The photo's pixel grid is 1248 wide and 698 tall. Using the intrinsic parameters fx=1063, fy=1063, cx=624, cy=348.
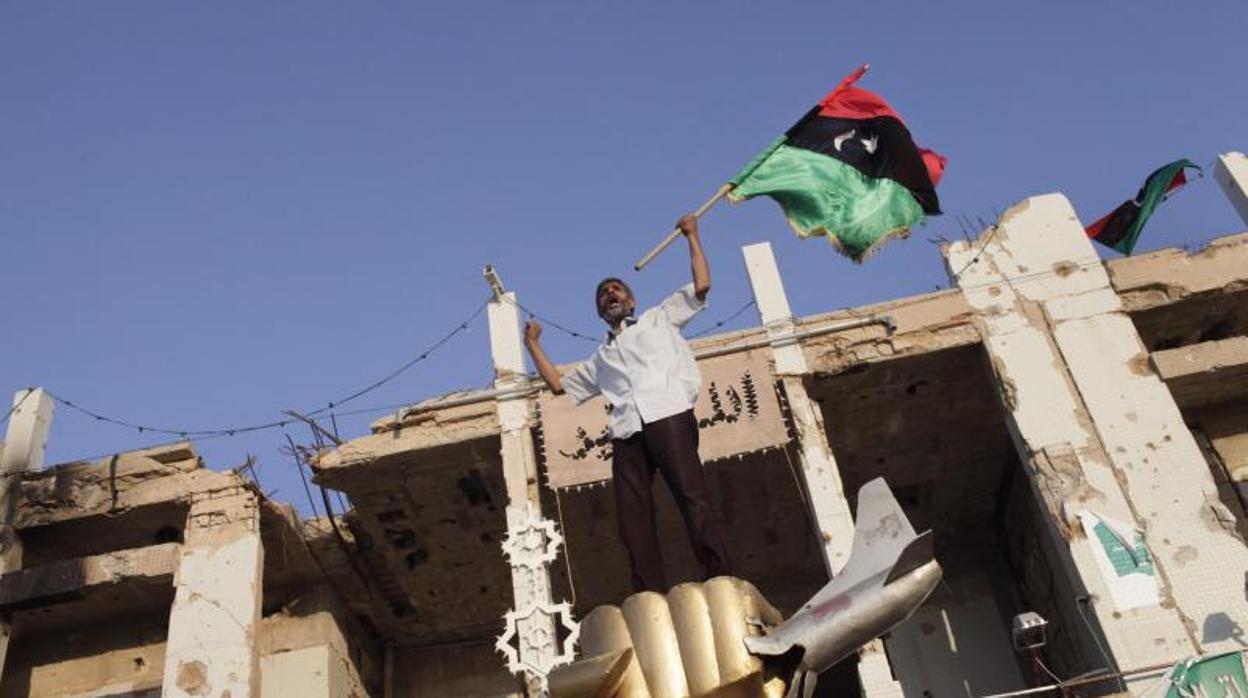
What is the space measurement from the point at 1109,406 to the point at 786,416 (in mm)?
3065

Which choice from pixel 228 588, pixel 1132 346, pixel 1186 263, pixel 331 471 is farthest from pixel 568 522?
pixel 1186 263

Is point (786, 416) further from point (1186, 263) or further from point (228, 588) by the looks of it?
point (228, 588)

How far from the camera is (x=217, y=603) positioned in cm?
1043

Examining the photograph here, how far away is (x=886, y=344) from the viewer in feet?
36.3

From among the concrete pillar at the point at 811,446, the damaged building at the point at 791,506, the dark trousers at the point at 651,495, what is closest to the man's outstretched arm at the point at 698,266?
the dark trousers at the point at 651,495

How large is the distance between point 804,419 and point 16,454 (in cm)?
878

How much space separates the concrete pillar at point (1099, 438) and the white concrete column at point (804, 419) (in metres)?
1.84

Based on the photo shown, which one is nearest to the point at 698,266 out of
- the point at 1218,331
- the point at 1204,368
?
the point at 1204,368

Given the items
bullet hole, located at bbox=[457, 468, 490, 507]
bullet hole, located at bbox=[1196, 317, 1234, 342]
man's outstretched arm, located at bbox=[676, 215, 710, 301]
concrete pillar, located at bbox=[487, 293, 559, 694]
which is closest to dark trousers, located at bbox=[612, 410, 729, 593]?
man's outstretched arm, located at bbox=[676, 215, 710, 301]

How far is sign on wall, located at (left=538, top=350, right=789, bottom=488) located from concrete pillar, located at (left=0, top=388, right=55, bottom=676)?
604cm

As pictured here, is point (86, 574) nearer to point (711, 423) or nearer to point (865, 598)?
point (711, 423)

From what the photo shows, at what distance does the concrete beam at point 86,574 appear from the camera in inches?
441

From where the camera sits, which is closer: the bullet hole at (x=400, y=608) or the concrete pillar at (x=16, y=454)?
the concrete pillar at (x=16, y=454)

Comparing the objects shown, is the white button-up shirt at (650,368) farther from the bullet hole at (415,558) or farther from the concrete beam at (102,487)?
the bullet hole at (415,558)
